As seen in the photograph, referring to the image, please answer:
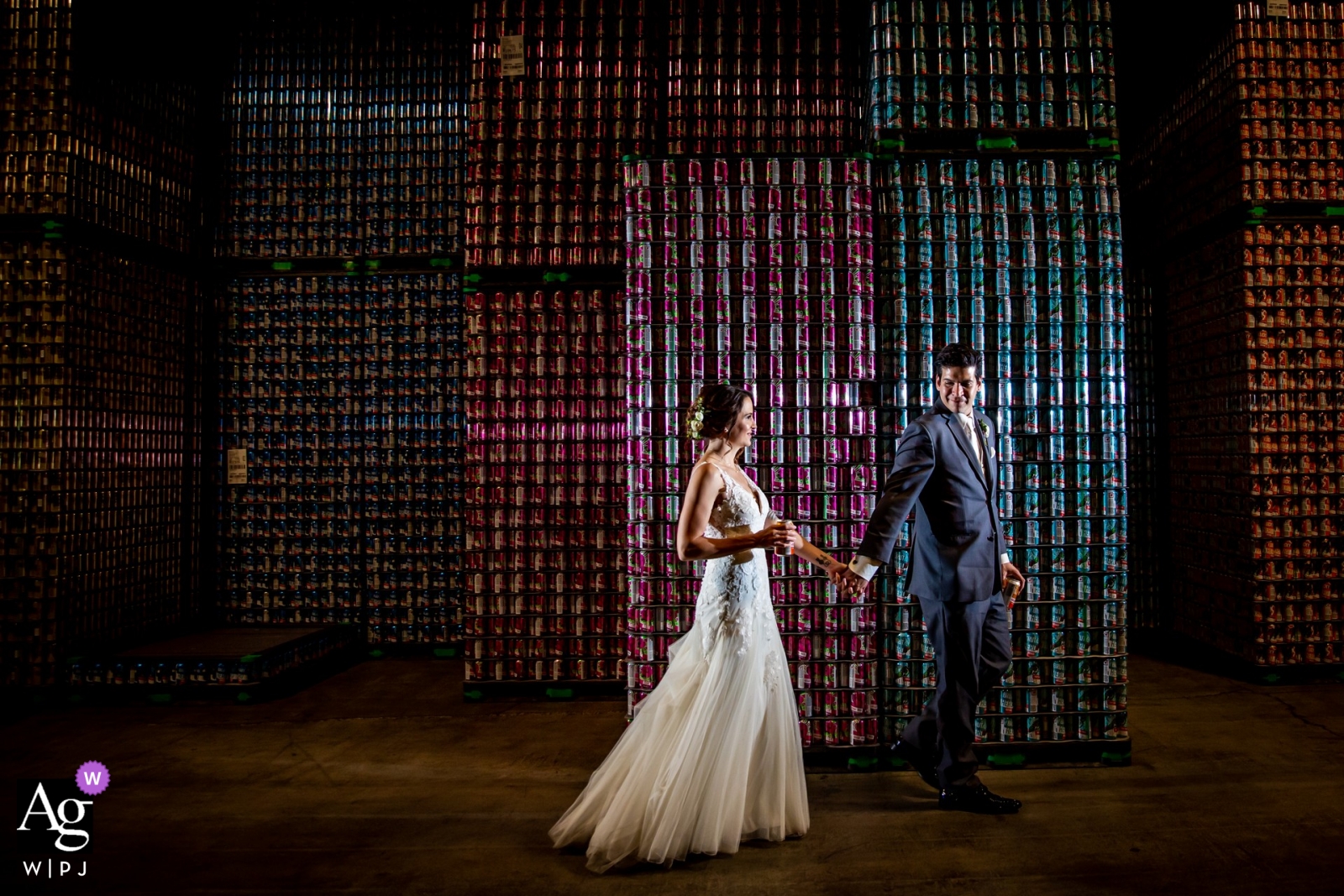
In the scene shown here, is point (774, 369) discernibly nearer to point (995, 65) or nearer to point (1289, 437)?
point (995, 65)

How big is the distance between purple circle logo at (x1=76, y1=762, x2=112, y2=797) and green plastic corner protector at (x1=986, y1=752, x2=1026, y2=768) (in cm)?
455

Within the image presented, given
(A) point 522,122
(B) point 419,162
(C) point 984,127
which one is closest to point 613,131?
(A) point 522,122

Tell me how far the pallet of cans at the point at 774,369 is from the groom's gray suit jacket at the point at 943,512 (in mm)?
529

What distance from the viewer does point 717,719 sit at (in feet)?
9.92

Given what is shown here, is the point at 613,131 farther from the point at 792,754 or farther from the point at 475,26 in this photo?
the point at 792,754

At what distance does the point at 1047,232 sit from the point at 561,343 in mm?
3254

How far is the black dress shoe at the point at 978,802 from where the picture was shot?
3.47 m

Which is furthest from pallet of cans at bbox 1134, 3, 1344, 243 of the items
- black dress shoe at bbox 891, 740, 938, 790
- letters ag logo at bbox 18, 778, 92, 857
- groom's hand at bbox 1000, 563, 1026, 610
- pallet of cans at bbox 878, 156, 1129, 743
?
letters ag logo at bbox 18, 778, 92, 857

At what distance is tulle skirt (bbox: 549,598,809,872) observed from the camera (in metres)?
2.93

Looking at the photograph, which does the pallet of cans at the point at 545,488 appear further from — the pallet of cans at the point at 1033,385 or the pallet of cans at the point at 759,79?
the pallet of cans at the point at 1033,385

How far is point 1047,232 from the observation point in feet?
13.6

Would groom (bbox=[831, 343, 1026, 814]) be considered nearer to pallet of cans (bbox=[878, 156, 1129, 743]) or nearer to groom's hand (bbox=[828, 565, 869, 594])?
groom's hand (bbox=[828, 565, 869, 594])

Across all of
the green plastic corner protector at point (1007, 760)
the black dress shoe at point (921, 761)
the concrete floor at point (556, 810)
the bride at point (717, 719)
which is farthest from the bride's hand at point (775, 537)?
the green plastic corner protector at point (1007, 760)

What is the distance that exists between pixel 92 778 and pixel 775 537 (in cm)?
383
